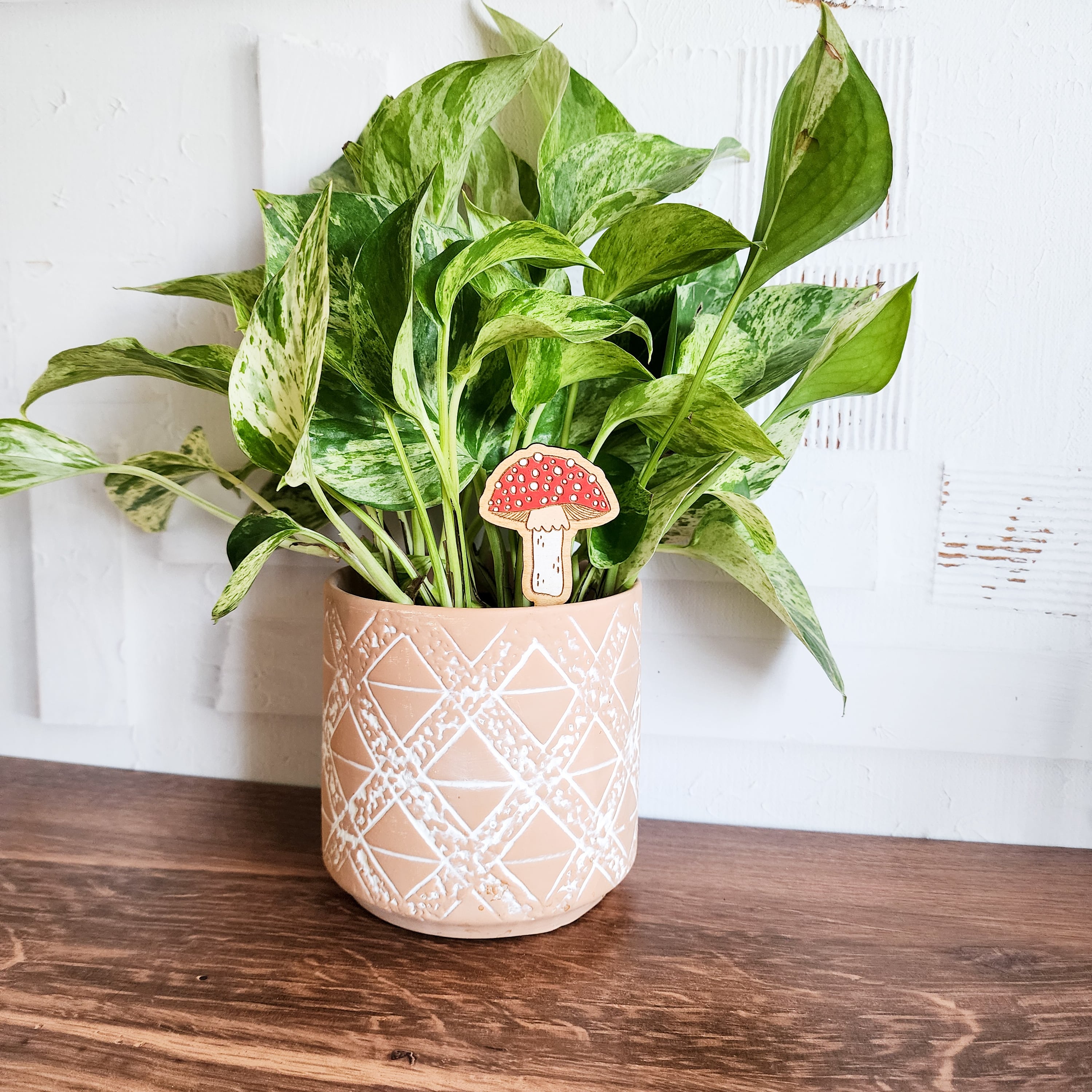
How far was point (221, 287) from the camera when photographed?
58 centimetres

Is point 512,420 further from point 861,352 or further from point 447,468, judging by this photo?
point 861,352

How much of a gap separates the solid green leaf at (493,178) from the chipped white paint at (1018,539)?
1.29 ft

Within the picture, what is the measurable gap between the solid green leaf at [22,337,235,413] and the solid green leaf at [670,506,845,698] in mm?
336

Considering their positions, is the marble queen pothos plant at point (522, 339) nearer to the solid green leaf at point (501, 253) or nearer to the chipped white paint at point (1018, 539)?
the solid green leaf at point (501, 253)

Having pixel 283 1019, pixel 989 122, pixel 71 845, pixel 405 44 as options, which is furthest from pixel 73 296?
pixel 989 122

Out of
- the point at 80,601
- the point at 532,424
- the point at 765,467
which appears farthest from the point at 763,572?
the point at 80,601

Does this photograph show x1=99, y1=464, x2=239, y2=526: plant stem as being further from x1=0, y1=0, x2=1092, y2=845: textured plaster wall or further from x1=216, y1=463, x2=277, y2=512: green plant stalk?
x1=0, y1=0, x2=1092, y2=845: textured plaster wall

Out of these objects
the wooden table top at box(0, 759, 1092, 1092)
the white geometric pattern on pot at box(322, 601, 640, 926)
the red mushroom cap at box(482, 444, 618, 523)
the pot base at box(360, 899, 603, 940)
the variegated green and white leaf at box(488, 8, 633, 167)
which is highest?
the variegated green and white leaf at box(488, 8, 633, 167)

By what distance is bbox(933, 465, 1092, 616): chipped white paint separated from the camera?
2.26ft

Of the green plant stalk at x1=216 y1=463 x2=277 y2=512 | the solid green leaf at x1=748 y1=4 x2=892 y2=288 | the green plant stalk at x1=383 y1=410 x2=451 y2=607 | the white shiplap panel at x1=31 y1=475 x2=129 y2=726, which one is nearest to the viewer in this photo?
the solid green leaf at x1=748 y1=4 x2=892 y2=288

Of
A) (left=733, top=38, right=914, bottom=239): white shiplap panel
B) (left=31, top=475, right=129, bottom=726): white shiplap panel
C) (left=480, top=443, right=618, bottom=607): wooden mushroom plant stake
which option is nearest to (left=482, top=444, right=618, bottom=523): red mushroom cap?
(left=480, top=443, right=618, bottom=607): wooden mushroom plant stake

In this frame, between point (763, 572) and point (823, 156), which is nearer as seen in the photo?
point (823, 156)

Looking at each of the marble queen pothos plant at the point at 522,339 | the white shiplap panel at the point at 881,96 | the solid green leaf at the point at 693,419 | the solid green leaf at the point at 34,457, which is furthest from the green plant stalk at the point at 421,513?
the white shiplap panel at the point at 881,96

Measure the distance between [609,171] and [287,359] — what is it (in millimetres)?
254
